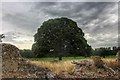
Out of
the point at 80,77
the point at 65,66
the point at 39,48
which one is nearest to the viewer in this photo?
the point at 80,77

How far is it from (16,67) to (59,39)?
62.4 feet

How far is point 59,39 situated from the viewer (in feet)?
110

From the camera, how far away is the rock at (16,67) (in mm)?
14047

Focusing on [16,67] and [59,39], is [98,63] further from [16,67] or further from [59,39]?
[59,39]

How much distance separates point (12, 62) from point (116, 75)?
5941 mm

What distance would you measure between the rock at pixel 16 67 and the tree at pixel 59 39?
16.6m

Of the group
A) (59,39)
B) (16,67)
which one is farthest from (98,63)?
(59,39)

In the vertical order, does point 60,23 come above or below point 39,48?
above

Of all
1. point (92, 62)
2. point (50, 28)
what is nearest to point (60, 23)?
point (50, 28)

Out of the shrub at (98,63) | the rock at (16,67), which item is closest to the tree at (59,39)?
the shrub at (98,63)

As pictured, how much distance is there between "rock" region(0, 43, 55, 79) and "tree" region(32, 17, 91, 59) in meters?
16.6

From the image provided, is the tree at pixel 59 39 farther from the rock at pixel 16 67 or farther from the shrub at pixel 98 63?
the rock at pixel 16 67

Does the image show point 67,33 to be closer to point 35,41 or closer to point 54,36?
point 54,36

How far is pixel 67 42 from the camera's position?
113 feet
